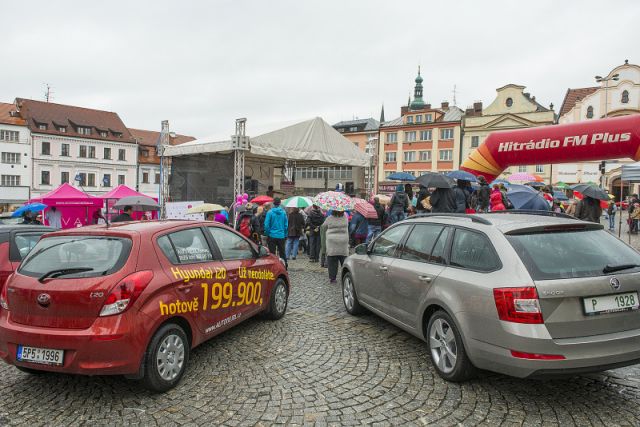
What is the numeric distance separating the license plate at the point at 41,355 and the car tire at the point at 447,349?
3278mm

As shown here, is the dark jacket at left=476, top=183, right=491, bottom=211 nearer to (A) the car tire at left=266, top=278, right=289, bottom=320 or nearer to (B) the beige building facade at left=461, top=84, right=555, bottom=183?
(A) the car tire at left=266, top=278, right=289, bottom=320

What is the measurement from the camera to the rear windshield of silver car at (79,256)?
12.3 ft

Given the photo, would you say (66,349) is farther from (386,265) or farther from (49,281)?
(386,265)

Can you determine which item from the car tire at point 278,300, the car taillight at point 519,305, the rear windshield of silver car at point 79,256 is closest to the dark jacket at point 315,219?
the car tire at point 278,300

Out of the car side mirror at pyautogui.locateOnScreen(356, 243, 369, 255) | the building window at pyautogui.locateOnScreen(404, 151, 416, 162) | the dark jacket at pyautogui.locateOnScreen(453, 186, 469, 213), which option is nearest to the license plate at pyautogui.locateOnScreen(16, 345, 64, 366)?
the car side mirror at pyautogui.locateOnScreen(356, 243, 369, 255)

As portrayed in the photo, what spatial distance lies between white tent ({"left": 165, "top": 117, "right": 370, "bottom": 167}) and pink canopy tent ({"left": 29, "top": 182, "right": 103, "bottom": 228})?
3.35 metres

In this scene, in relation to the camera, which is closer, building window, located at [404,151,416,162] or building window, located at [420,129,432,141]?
building window, located at [420,129,432,141]

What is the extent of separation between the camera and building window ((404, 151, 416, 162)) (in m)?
60.7

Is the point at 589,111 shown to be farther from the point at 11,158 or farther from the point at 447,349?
the point at 11,158

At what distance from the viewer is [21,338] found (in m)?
3.62

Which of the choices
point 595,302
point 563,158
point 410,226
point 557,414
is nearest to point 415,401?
point 557,414

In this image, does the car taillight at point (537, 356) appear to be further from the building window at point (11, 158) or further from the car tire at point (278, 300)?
the building window at point (11, 158)

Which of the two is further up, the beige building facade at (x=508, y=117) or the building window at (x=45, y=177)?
the beige building facade at (x=508, y=117)

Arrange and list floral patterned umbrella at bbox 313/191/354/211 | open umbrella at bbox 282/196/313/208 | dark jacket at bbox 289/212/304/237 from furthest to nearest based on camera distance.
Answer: dark jacket at bbox 289/212/304/237
open umbrella at bbox 282/196/313/208
floral patterned umbrella at bbox 313/191/354/211
